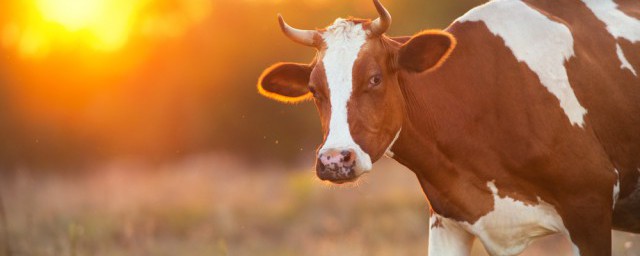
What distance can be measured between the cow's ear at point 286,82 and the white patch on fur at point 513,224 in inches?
52.7

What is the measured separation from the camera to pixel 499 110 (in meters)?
7.66

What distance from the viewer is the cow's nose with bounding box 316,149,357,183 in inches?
270

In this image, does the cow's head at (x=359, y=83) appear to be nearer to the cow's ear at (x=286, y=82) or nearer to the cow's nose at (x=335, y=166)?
the cow's nose at (x=335, y=166)

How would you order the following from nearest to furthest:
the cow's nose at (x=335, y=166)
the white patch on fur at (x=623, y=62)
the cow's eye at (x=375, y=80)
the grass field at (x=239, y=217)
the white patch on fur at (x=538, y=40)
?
the cow's nose at (x=335, y=166) → the cow's eye at (x=375, y=80) → the white patch on fur at (x=538, y=40) → the white patch on fur at (x=623, y=62) → the grass field at (x=239, y=217)

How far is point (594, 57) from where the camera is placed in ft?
26.2

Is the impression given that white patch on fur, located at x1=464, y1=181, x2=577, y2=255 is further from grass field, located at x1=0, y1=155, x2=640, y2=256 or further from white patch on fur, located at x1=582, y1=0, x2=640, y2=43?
grass field, located at x1=0, y1=155, x2=640, y2=256

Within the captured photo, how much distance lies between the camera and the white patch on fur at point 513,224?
25.3 ft

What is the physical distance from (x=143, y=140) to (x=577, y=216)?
2733 centimetres

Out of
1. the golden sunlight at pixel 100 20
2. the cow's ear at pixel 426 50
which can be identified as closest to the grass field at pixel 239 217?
the cow's ear at pixel 426 50

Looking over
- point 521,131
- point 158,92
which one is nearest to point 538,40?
point 521,131

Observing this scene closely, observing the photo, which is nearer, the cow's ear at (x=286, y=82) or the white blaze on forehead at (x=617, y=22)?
the cow's ear at (x=286, y=82)

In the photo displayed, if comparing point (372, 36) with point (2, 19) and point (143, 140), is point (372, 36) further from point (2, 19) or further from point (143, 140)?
point (143, 140)

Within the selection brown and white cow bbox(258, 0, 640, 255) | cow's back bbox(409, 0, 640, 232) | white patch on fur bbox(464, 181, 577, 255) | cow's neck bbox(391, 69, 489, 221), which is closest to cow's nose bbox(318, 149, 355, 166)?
brown and white cow bbox(258, 0, 640, 255)

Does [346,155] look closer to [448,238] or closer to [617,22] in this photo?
[448,238]
